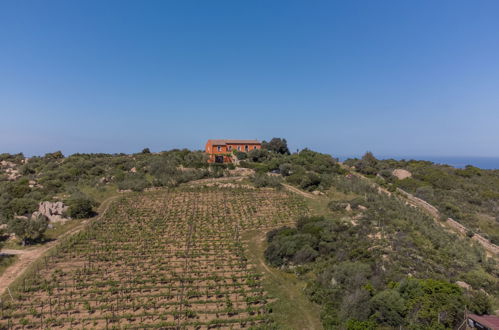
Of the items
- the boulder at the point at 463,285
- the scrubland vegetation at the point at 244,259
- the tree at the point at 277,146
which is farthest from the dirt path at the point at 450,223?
the tree at the point at 277,146

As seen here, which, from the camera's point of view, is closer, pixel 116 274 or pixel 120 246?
pixel 116 274

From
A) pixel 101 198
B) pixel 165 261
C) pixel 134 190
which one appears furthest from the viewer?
pixel 134 190

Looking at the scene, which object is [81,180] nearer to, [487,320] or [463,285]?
[463,285]

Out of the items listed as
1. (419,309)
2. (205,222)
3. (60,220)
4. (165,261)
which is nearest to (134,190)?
(60,220)

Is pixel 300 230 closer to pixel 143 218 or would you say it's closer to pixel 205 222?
pixel 205 222

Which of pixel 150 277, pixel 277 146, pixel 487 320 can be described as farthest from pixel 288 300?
pixel 277 146

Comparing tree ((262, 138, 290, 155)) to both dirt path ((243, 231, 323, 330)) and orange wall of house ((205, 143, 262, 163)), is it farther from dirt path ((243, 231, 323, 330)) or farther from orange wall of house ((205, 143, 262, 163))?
dirt path ((243, 231, 323, 330))

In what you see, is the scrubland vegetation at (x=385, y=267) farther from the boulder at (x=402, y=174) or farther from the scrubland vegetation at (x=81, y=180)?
the boulder at (x=402, y=174)
